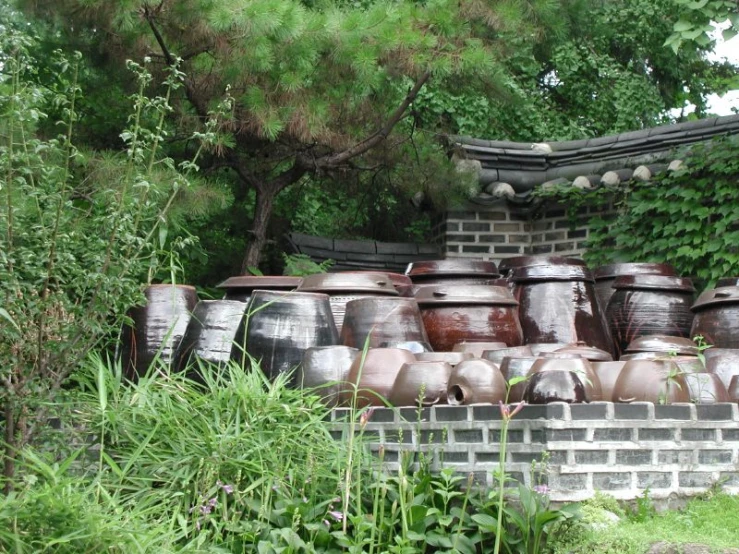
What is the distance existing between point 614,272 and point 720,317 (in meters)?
0.97

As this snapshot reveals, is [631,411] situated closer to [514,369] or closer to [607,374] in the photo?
[607,374]

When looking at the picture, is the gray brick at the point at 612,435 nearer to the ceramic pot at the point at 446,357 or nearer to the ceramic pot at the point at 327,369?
the ceramic pot at the point at 446,357

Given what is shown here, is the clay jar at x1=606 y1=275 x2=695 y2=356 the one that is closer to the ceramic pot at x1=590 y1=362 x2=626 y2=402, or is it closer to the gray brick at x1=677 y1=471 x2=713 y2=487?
the ceramic pot at x1=590 y1=362 x2=626 y2=402

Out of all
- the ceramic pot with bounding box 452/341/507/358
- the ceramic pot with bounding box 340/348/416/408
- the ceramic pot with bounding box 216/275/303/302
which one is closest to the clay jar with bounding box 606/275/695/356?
the ceramic pot with bounding box 452/341/507/358

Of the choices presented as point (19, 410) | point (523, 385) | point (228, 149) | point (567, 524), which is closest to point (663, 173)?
point (228, 149)

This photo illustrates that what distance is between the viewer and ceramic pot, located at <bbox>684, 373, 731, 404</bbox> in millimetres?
4094

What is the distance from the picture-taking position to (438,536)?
3.62m

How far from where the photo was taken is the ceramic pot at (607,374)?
13.7ft

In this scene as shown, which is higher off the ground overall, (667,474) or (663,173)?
(663,173)

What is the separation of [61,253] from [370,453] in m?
1.39

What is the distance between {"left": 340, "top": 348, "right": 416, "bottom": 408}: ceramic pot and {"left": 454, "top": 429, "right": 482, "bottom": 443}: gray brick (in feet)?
1.33

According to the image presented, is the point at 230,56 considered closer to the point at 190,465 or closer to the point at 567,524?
the point at 190,465

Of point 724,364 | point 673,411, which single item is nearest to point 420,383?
point 673,411

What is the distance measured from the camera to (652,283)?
6.08 metres
